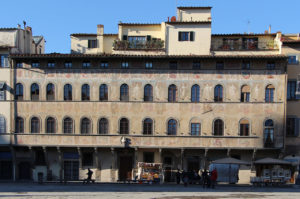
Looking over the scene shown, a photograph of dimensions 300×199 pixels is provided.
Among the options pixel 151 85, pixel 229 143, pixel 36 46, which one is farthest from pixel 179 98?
pixel 36 46

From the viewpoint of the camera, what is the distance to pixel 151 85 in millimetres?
34406

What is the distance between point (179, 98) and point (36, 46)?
56.8 ft

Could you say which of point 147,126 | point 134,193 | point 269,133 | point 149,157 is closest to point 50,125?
point 147,126

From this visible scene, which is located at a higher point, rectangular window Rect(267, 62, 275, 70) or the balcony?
rectangular window Rect(267, 62, 275, 70)

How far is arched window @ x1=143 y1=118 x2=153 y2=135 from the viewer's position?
3434 cm

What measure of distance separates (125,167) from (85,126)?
4884mm

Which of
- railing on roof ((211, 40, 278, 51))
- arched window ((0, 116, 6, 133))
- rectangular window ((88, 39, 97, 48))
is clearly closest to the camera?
arched window ((0, 116, 6, 133))

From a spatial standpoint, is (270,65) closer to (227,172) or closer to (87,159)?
(227,172)

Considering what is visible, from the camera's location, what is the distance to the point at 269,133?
110 feet

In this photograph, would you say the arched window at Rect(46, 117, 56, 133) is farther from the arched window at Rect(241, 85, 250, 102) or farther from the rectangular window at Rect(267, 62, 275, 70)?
the rectangular window at Rect(267, 62, 275, 70)

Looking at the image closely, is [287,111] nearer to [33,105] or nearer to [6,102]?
[33,105]

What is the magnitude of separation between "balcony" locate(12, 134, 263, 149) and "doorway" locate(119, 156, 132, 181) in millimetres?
1661

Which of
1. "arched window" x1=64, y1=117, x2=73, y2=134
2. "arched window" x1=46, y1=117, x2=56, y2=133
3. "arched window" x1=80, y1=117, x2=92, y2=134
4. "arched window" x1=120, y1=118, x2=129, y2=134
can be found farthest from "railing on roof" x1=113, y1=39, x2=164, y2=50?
"arched window" x1=46, y1=117, x2=56, y2=133

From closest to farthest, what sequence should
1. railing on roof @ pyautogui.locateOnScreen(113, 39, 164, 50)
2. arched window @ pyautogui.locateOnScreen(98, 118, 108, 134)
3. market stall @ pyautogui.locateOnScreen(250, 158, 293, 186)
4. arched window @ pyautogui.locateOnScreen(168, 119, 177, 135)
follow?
market stall @ pyautogui.locateOnScreen(250, 158, 293, 186) < arched window @ pyautogui.locateOnScreen(168, 119, 177, 135) < arched window @ pyautogui.locateOnScreen(98, 118, 108, 134) < railing on roof @ pyautogui.locateOnScreen(113, 39, 164, 50)
